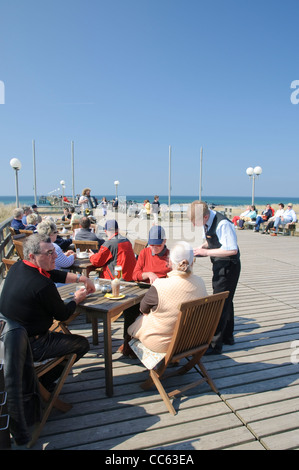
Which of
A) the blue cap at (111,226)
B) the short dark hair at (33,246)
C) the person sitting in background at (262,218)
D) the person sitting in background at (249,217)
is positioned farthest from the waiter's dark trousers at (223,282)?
the person sitting in background at (249,217)

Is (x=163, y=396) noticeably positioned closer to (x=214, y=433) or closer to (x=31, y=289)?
(x=214, y=433)

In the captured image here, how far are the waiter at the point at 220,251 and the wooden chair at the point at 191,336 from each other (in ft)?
2.22

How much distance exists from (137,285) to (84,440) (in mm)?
1477

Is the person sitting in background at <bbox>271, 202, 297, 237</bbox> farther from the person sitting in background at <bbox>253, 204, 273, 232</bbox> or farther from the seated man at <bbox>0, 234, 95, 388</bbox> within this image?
the seated man at <bbox>0, 234, 95, 388</bbox>

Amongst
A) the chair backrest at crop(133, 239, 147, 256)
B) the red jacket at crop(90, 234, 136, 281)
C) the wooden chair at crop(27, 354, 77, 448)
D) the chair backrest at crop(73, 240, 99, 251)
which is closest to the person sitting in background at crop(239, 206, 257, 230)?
the chair backrest at crop(133, 239, 147, 256)

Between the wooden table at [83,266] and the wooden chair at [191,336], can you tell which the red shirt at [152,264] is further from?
the wooden chair at [191,336]

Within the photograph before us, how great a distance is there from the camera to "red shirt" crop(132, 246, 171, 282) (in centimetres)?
351

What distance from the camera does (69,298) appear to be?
272 centimetres

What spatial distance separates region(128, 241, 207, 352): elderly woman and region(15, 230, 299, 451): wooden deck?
47 centimetres

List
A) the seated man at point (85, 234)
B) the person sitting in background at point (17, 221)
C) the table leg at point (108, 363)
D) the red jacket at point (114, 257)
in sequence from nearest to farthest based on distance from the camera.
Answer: the table leg at point (108, 363) < the red jacket at point (114, 257) < the seated man at point (85, 234) < the person sitting in background at point (17, 221)

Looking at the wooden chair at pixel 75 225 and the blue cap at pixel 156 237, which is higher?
the blue cap at pixel 156 237

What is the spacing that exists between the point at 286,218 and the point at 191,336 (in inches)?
471

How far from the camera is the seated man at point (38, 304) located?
2.09 meters
